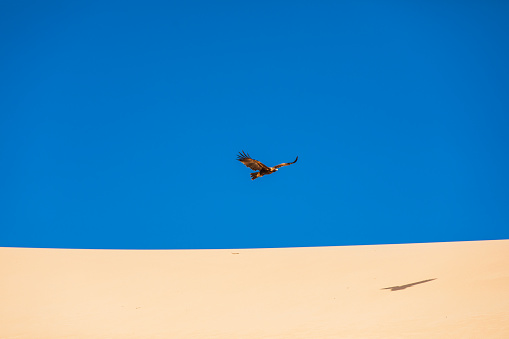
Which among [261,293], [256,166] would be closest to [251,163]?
[256,166]

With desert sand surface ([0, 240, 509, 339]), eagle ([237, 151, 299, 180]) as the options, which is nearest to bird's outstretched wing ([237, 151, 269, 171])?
eagle ([237, 151, 299, 180])

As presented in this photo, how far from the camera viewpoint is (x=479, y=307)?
429 inches

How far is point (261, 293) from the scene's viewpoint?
16.3 metres

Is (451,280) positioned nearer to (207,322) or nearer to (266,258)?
(207,322)

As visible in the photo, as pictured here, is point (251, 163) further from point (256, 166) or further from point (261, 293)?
point (261, 293)

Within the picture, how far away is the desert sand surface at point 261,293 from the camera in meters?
10.9

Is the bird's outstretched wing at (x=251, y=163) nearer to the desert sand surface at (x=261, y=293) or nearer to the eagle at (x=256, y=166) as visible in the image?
the eagle at (x=256, y=166)

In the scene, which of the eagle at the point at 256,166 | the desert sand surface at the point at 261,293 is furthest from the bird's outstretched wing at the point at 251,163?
the desert sand surface at the point at 261,293

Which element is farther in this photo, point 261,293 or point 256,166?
point 261,293

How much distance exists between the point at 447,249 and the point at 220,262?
36.8 ft

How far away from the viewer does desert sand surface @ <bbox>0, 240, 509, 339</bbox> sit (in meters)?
10.9

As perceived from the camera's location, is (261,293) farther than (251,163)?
Yes

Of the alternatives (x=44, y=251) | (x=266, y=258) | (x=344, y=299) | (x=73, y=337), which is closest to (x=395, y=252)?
(x=266, y=258)

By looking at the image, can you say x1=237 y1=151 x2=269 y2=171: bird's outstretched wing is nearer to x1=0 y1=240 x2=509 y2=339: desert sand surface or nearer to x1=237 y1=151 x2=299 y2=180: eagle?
x1=237 y1=151 x2=299 y2=180: eagle
